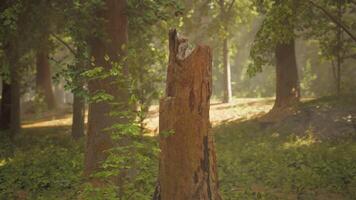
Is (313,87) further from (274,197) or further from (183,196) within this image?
(183,196)

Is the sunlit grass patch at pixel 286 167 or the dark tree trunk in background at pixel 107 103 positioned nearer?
the sunlit grass patch at pixel 286 167

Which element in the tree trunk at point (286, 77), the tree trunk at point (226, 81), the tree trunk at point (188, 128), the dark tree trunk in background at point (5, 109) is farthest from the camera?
the tree trunk at point (226, 81)

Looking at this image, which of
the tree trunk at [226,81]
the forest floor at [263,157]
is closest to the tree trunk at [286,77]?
the forest floor at [263,157]

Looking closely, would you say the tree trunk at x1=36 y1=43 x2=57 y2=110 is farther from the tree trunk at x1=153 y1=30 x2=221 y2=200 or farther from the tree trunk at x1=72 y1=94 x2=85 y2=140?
the tree trunk at x1=153 y1=30 x2=221 y2=200

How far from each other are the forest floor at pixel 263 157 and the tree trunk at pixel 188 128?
2893 millimetres

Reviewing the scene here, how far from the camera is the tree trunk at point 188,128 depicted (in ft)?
23.4

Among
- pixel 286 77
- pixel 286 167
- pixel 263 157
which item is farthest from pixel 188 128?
pixel 286 77

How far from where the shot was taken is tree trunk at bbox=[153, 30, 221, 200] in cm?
714

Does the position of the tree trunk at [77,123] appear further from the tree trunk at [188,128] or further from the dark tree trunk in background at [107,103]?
the tree trunk at [188,128]

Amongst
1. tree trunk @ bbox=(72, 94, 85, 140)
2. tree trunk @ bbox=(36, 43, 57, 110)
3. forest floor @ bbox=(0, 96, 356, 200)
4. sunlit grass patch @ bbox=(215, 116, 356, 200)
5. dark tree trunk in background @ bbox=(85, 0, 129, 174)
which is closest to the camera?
sunlit grass patch @ bbox=(215, 116, 356, 200)

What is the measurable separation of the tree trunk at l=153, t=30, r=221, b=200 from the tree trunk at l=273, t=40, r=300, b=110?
443 inches

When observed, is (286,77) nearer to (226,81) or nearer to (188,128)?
(226,81)

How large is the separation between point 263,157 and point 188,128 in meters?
6.50

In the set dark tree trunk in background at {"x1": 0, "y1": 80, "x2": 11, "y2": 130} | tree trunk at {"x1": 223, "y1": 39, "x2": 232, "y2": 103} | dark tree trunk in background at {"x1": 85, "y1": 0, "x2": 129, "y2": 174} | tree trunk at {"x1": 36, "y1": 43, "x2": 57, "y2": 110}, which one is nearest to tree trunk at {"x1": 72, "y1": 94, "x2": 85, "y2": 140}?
dark tree trunk in background at {"x1": 0, "y1": 80, "x2": 11, "y2": 130}
